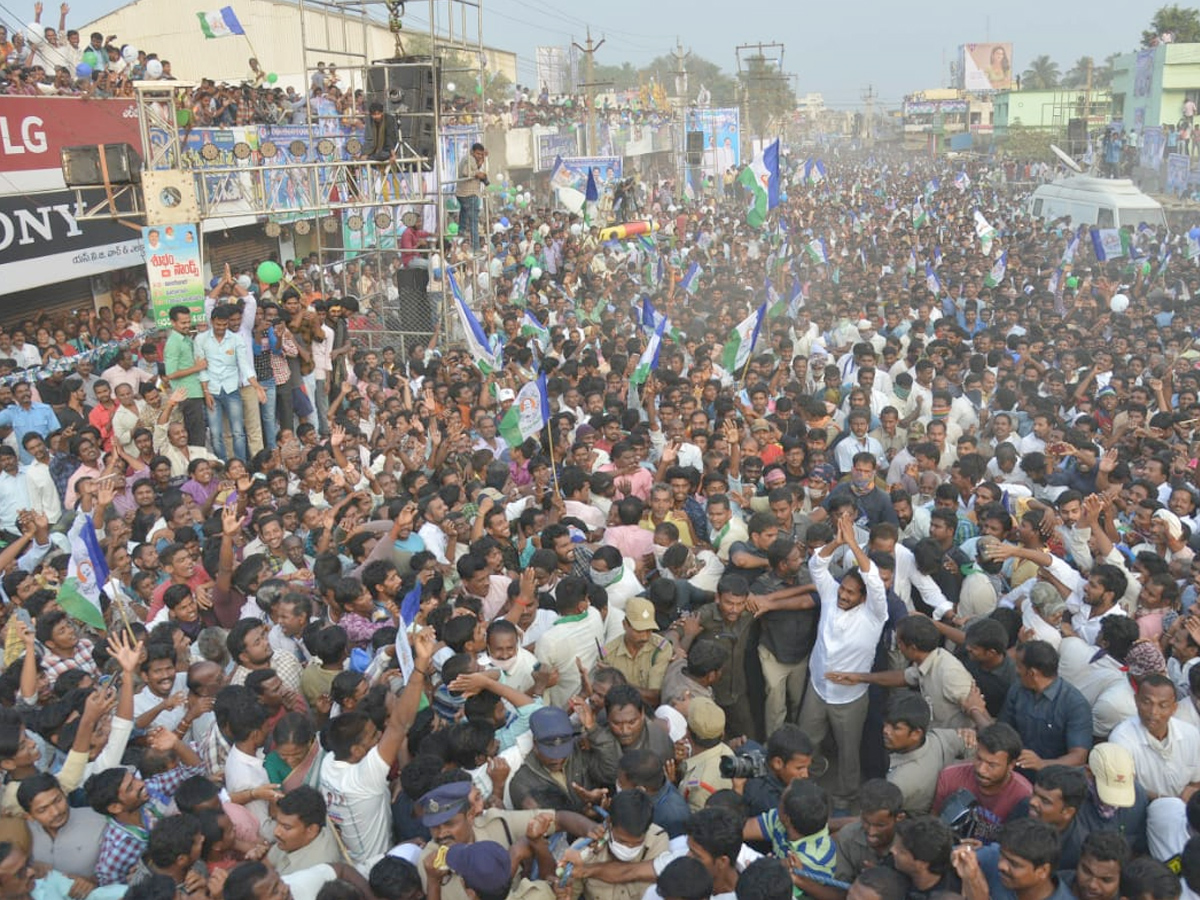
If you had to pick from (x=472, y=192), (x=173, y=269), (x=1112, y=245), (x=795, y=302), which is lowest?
(x=795, y=302)

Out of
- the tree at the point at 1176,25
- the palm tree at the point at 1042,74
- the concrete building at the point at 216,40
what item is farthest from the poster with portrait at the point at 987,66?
the concrete building at the point at 216,40

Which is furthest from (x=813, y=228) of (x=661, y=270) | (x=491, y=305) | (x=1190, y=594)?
(x=1190, y=594)

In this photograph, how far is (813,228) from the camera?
87.8ft

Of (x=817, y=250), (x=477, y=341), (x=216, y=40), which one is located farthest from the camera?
(x=216, y=40)

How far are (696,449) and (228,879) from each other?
4.89 metres

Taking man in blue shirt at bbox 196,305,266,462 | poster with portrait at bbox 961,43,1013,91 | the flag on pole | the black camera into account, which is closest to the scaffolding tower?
man in blue shirt at bbox 196,305,266,462

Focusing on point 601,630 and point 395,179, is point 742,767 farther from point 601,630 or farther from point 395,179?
point 395,179

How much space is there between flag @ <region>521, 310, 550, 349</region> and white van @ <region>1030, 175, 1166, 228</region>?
614 inches

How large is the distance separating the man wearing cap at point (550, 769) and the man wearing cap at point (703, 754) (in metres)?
0.40

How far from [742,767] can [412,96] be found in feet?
35.3

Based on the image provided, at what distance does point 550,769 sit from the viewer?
3.98m

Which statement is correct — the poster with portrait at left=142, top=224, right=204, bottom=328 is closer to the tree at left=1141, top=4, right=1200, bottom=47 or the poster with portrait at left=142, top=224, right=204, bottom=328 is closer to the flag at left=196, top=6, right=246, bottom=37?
the flag at left=196, top=6, right=246, bottom=37

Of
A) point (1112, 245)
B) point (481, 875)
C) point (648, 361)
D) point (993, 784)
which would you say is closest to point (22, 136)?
point (648, 361)

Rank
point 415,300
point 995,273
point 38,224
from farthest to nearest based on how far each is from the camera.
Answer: point 995,273 → point 38,224 → point 415,300
